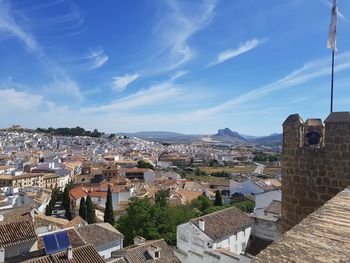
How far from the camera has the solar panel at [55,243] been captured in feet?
53.4

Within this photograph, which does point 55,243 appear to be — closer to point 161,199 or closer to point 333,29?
point 333,29

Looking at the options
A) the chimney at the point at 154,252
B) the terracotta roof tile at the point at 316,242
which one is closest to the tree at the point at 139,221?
the chimney at the point at 154,252

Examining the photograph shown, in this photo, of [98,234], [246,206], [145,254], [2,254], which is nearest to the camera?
[2,254]

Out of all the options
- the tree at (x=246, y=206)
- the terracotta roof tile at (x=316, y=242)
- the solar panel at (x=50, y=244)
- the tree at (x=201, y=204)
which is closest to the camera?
the terracotta roof tile at (x=316, y=242)

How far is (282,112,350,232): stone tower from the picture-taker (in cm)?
611

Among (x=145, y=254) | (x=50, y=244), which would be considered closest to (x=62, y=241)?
(x=50, y=244)

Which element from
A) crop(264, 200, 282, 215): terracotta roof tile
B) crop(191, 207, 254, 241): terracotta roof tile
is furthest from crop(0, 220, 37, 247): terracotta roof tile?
crop(264, 200, 282, 215): terracotta roof tile

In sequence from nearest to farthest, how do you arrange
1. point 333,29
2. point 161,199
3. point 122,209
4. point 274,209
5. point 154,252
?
point 333,29
point 154,252
point 274,209
point 161,199
point 122,209

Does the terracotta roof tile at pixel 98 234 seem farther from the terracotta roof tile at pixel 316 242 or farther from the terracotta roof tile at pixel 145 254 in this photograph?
the terracotta roof tile at pixel 316 242

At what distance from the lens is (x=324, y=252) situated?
282 centimetres

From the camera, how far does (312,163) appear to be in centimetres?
650

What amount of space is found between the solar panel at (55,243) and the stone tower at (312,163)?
12.1 meters

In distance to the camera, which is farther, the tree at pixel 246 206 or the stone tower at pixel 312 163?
the tree at pixel 246 206

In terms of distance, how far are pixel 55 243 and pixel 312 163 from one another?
13661 millimetres
